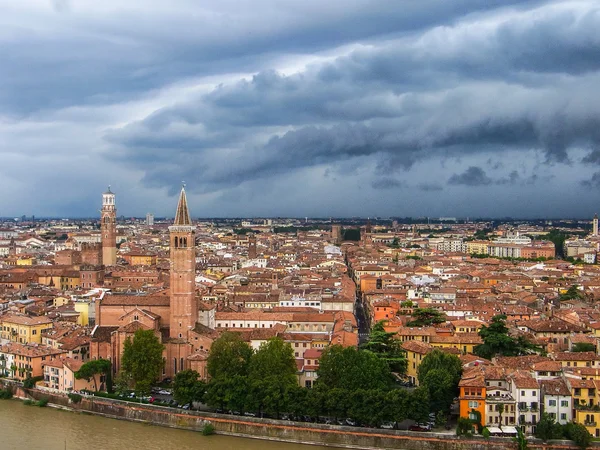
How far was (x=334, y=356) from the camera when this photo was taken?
22.8 metres

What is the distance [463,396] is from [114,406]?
1120 cm

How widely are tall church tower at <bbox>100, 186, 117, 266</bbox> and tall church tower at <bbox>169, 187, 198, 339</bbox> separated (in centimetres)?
2639

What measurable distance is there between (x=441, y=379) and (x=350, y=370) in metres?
2.75

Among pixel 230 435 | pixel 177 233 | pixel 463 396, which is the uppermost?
pixel 177 233

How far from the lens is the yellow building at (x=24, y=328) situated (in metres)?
29.9

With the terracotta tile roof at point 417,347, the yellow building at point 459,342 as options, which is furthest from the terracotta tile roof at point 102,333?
the yellow building at point 459,342

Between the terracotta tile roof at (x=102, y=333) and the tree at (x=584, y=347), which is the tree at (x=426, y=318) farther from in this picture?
the terracotta tile roof at (x=102, y=333)

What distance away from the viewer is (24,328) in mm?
30062

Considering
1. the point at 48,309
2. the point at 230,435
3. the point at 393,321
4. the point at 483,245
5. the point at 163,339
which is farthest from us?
the point at 483,245

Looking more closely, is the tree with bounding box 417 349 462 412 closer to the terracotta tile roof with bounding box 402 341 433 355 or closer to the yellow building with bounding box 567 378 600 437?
the terracotta tile roof with bounding box 402 341 433 355

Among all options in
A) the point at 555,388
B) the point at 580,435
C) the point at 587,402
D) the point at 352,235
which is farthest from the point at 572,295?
the point at 352,235

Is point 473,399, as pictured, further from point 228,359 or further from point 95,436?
point 95,436

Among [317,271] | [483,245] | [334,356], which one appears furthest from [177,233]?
[483,245]

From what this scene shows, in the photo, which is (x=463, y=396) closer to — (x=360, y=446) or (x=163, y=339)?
(x=360, y=446)
